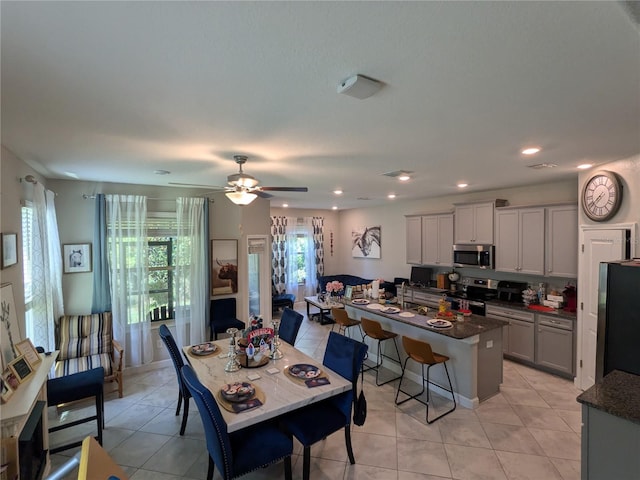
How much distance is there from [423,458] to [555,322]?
8.94ft

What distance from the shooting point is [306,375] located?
8.29 feet

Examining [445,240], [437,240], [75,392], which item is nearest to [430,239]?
[437,240]

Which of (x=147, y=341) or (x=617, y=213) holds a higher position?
(x=617, y=213)

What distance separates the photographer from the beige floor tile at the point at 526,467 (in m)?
2.35

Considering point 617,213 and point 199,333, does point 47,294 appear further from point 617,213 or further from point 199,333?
point 617,213

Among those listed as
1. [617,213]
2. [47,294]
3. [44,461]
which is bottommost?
[44,461]

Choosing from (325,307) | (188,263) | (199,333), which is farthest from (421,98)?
(325,307)

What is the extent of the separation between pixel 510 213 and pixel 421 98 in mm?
3770

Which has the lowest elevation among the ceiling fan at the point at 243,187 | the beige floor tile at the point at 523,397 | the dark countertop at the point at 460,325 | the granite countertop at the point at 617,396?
the beige floor tile at the point at 523,397

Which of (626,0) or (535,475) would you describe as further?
(535,475)

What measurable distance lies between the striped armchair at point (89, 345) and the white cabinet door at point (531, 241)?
556 cm

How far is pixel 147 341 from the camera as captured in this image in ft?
14.0

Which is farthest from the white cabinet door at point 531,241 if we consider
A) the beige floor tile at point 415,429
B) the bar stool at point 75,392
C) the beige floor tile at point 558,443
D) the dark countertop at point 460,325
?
the bar stool at point 75,392

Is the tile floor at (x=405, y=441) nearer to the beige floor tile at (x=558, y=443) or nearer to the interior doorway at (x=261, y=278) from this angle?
the beige floor tile at (x=558, y=443)
